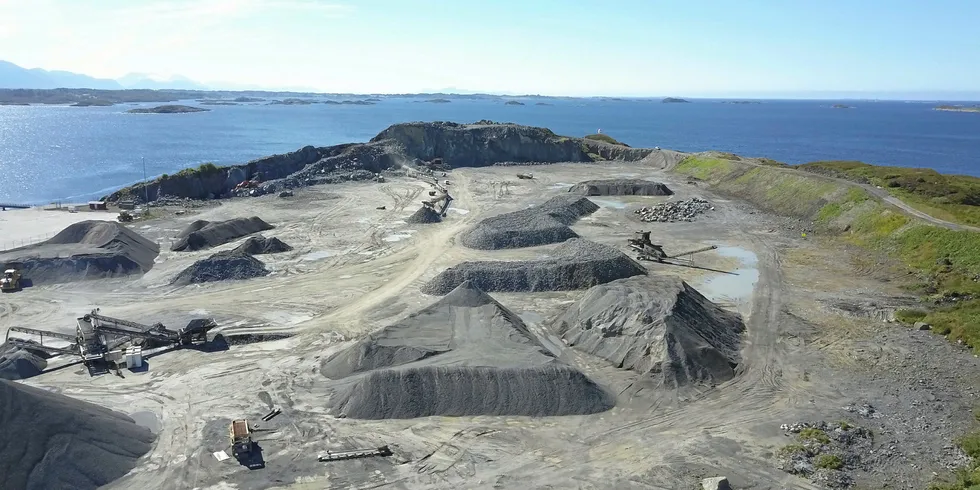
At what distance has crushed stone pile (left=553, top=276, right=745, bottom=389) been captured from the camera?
22469 millimetres

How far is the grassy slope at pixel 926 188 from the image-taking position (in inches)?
1681

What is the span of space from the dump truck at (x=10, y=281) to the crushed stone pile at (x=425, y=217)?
2355 cm

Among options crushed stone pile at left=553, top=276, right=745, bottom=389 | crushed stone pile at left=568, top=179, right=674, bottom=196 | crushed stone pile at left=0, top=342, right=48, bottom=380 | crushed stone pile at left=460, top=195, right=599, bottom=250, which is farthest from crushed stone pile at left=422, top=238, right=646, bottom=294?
crushed stone pile at left=568, top=179, right=674, bottom=196

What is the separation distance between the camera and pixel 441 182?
65062mm

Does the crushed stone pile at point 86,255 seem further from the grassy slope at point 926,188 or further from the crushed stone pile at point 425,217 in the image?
the grassy slope at point 926,188

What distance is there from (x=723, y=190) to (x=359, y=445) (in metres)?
52.7

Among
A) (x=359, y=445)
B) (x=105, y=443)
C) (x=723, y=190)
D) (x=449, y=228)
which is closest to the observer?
(x=105, y=443)

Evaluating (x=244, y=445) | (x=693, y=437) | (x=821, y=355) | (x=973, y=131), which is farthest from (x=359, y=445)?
(x=973, y=131)

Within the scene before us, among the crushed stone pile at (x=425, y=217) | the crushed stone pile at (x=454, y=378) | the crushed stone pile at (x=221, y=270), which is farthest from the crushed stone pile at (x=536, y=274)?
the crushed stone pile at (x=425, y=217)

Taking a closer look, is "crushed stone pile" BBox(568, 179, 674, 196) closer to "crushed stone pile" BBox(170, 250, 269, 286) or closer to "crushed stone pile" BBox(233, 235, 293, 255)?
"crushed stone pile" BBox(233, 235, 293, 255)

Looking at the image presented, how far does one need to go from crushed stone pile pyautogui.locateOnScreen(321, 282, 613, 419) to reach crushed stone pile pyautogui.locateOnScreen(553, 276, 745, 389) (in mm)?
2594

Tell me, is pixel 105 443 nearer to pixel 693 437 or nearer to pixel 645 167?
pixel 693 437

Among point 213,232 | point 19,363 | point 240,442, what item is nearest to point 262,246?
point 213,232

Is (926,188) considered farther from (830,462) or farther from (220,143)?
(220,143)
